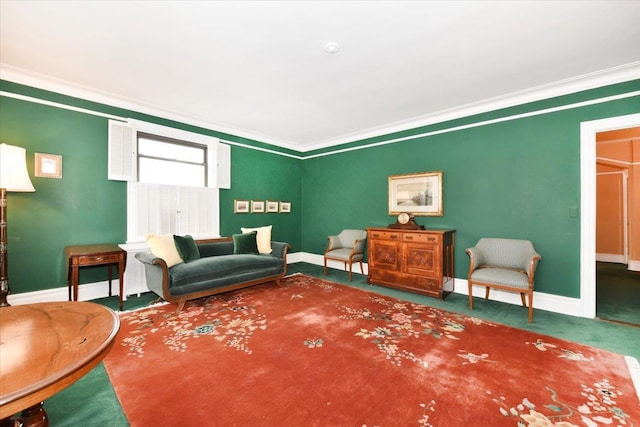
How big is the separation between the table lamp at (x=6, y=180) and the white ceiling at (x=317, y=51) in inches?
41.4

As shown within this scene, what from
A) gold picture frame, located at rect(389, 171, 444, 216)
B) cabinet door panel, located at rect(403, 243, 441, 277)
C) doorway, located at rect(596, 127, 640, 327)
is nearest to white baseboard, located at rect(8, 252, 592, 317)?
cabinet door panel, located at rect(403, 243, 441, 277)

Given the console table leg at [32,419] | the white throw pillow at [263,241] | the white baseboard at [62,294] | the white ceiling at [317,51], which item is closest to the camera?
the console table leg at [32,419]

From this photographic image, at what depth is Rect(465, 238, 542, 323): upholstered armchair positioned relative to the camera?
3.17 meters

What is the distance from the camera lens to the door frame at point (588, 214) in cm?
328

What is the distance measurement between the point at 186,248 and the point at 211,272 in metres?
0.61

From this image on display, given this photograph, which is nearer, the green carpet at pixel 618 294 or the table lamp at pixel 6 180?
the table lamp at pixel 6 180

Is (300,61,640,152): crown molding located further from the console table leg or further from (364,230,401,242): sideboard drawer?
the console table leg

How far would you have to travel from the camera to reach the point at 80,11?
7.35ft

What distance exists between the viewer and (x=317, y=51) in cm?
277

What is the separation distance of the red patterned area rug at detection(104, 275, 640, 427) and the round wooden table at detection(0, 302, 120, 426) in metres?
0.67

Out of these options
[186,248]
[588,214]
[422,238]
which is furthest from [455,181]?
[186,248]

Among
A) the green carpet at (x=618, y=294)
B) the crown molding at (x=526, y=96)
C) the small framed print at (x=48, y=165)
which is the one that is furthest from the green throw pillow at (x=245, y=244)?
the green carpet at (x=618, y=294)

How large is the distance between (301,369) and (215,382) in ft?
2.11

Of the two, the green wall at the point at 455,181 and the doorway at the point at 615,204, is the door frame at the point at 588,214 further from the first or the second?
the doorway at the point at 615,204
